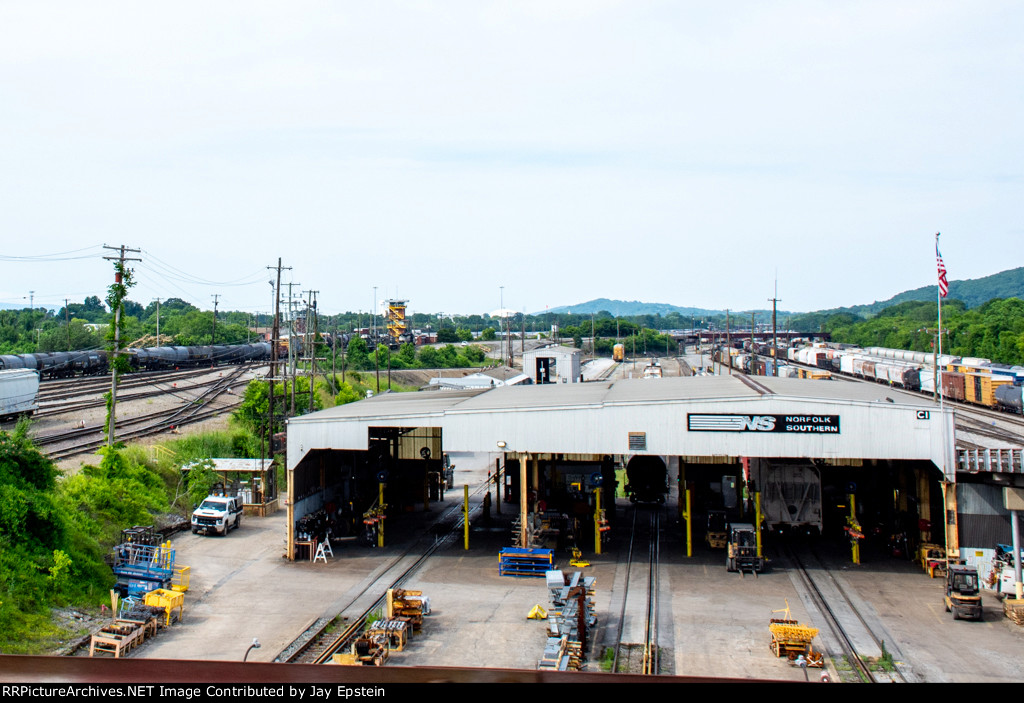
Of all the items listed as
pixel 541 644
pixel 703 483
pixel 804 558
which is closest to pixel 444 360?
pixel 703 483

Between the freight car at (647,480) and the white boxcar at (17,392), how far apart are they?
31.9 meters

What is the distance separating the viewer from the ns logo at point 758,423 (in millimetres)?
23203

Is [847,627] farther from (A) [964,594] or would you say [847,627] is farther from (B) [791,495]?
(B) [791,495]

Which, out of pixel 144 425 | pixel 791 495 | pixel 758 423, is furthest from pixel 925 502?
pixel 144 425

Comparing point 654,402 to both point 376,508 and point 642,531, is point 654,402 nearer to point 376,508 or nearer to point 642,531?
point 642,531

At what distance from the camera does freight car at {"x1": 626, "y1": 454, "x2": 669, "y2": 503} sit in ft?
117

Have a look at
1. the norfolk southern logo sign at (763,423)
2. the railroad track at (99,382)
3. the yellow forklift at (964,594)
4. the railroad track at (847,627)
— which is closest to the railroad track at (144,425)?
the railroad track at (99,382)

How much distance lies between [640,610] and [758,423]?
6806mm

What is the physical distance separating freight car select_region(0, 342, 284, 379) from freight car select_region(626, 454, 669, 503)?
34.6 meters

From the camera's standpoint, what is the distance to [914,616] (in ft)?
65.9

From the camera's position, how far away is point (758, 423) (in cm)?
2330

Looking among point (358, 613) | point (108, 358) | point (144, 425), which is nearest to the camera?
point (358, 613)

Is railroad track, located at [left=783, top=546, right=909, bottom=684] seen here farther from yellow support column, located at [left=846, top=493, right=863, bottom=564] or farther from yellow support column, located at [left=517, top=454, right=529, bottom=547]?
yellow support column, located at [left=517, top=454, right=529, bottom=547]

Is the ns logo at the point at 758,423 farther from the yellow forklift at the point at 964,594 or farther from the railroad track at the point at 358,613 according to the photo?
the railroad track at the point at 358,613
